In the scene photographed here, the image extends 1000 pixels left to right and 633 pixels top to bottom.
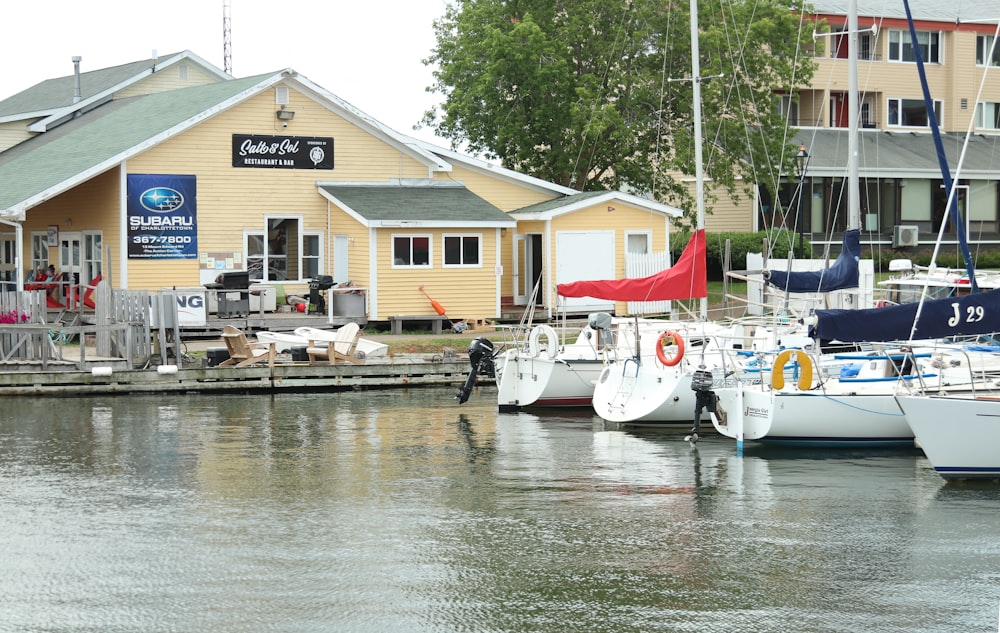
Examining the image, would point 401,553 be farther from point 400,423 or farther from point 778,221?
point 778,221

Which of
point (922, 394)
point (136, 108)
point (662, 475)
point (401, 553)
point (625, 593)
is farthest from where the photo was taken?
point (136, 108)

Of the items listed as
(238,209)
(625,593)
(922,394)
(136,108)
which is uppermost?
(136,108)

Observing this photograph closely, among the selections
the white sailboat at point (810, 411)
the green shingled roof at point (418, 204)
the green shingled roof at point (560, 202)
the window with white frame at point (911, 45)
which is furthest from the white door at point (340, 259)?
the window with white frame at point (911, 45)

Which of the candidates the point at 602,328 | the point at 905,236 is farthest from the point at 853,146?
the point at 905,236

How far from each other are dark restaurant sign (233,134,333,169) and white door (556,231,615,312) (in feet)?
22.1

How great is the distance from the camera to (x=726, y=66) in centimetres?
4197

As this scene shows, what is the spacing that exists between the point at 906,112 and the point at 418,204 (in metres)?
28.7

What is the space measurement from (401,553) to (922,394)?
7784mm

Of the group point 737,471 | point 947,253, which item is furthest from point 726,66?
point 737,471

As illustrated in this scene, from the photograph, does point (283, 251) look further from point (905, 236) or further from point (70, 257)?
point (905, 236)

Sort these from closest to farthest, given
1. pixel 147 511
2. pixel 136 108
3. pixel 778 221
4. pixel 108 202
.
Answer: pixel 147 511 < pixel 108 202 < pixel 136 108 < pixel 778 221

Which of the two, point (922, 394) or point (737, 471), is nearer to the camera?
point (922, 394)

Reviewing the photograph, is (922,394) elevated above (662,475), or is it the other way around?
(922,394)

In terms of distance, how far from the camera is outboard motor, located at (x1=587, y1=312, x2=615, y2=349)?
27344mm
